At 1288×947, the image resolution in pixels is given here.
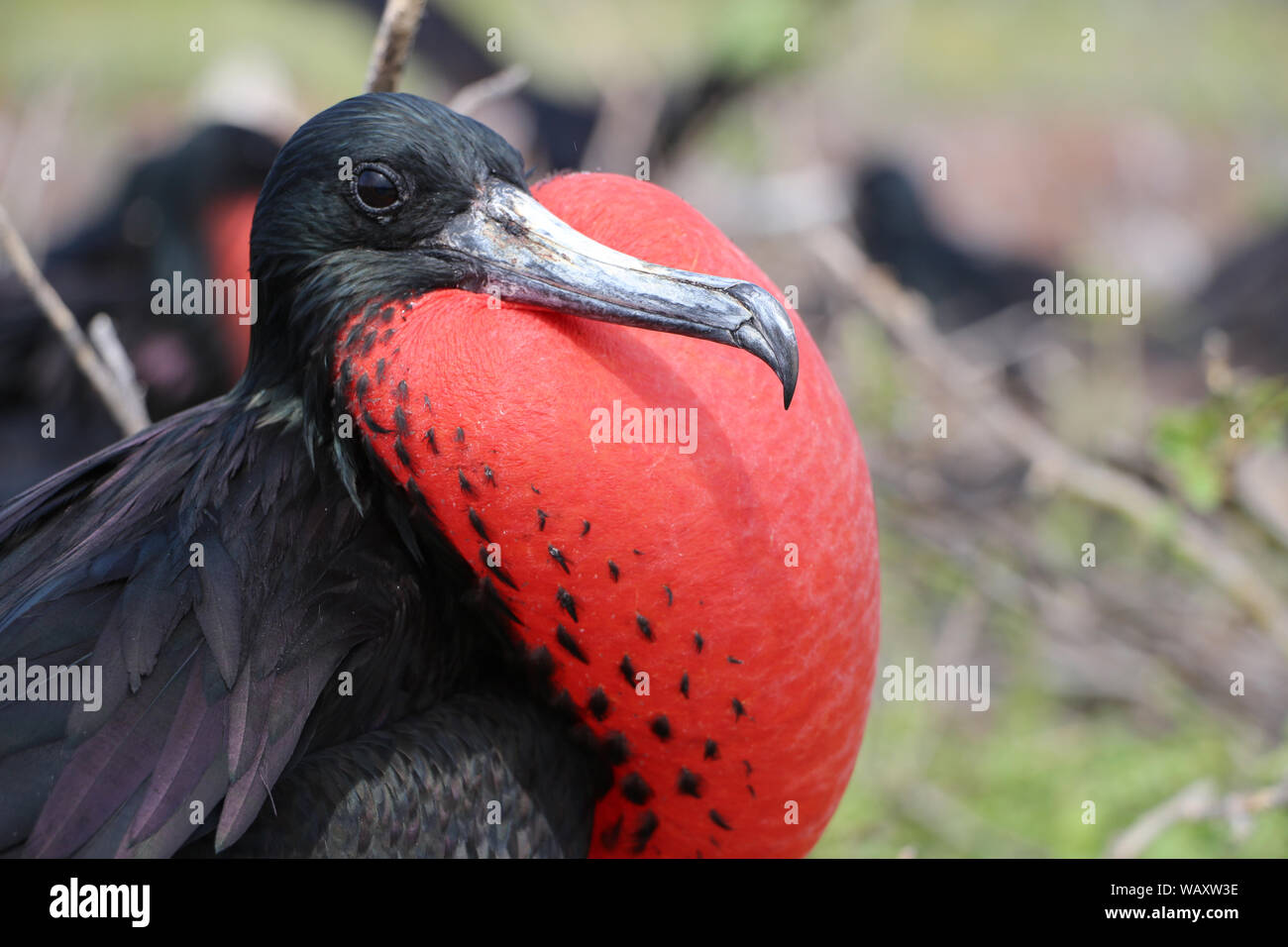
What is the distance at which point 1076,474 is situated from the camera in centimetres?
285

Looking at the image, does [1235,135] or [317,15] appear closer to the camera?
[1235,135]

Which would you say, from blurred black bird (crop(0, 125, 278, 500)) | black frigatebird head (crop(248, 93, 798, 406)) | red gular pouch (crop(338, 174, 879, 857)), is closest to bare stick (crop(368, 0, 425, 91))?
black frigatebird head (crop(248, 93, 798, 406))

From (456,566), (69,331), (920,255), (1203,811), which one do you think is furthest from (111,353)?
(920,255)

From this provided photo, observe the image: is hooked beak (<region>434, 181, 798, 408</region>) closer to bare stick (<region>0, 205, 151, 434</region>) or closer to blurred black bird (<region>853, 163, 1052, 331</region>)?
bare stick (<region>0, 205, 151, 434</region>)

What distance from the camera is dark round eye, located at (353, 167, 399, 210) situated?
1577mm

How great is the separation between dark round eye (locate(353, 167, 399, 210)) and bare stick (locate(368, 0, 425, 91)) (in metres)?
0.36

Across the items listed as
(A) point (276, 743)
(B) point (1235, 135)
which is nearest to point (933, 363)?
(A) point (276, 743)

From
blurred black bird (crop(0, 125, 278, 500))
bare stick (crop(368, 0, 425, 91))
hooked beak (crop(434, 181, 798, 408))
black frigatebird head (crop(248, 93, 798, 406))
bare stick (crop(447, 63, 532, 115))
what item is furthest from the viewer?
blurred black bird (crop(0, 125, 278, 500))

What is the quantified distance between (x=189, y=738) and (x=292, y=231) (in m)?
0.59

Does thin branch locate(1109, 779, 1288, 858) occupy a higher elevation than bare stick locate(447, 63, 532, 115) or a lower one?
lower

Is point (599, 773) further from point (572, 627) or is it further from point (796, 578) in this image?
point (796, 578)

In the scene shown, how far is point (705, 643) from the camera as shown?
5.00 ft

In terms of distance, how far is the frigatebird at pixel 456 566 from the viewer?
147 cm

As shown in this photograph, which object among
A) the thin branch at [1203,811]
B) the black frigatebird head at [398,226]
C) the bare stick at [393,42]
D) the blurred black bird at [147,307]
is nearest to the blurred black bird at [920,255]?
the blurred black bird at [147,307]
